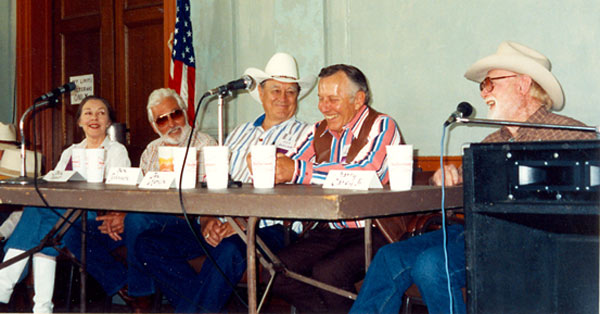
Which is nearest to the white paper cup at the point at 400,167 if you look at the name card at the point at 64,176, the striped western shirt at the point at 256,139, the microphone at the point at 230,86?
the microphone at the point at 230,86

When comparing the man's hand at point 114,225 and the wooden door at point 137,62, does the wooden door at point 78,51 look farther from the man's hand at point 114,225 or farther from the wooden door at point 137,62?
the man's hand at point 114,225

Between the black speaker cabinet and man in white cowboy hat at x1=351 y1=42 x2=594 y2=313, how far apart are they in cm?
32

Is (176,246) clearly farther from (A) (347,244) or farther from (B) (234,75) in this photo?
(B) (234,75)

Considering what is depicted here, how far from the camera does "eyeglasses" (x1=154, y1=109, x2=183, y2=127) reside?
3.63 meters

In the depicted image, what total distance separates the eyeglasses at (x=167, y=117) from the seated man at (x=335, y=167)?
3.31ft

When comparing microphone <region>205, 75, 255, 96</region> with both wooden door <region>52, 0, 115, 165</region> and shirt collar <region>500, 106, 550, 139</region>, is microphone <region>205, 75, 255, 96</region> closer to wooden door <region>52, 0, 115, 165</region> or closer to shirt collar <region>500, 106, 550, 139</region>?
shirt collar <region>500, 106, 550, 139</region>

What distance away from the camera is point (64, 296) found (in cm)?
404

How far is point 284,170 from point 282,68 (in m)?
1.18

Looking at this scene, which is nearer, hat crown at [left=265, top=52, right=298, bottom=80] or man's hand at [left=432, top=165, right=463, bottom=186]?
man's hand at [left=432, top=165, right=463, bottom=186]

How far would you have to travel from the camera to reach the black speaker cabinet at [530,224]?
1483mm

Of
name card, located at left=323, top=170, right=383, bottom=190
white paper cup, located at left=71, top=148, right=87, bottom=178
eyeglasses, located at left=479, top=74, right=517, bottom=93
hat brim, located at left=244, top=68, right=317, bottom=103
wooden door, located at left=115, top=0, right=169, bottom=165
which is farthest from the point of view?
wooden door, located at left=115, top=0, right=169, bottom=165

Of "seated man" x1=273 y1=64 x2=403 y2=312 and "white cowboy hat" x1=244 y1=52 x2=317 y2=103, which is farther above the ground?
"white cowboy hat" x1=244 y1=52 x2=317 y2=103

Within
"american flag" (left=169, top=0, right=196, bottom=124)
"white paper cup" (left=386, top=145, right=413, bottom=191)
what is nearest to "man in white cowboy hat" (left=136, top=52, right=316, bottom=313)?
"white paper cup" (left=386, top=145, right=413, bottom=191)

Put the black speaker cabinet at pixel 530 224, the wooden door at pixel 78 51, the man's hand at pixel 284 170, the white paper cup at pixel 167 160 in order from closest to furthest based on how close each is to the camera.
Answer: the black speaker cabinet at pixel 530 224 < the white paper cup at pixel 167 160 < the man's hand at pixel 284 170 < the wooden door at pixel 78 51
